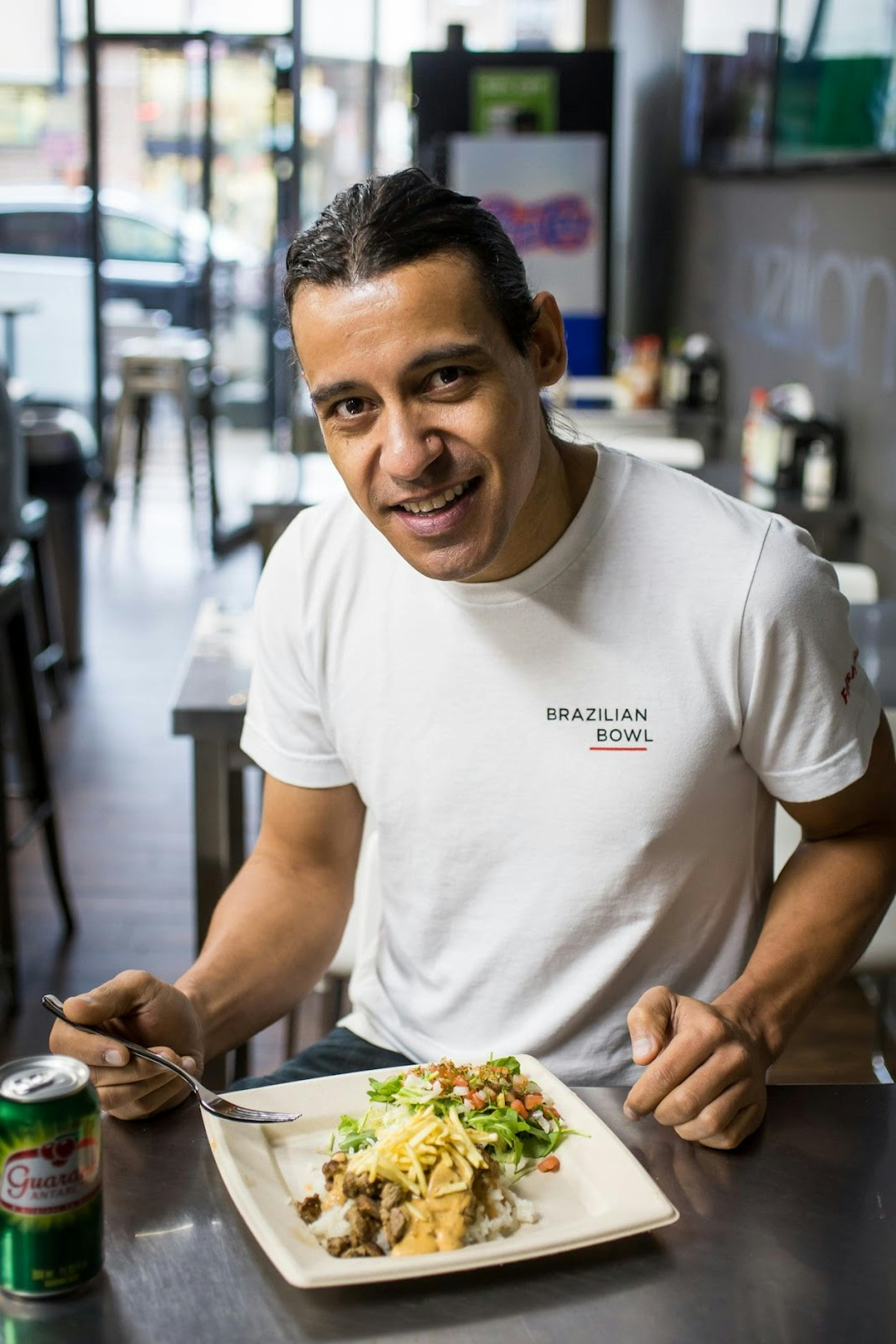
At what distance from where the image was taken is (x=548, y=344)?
134cm

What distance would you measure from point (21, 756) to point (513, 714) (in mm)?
2199

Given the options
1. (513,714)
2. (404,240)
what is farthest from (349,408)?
(513,714)

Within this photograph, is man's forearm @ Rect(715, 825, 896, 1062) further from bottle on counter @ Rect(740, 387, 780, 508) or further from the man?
bottle on counter @ Rect(740, 387, 780, 508)

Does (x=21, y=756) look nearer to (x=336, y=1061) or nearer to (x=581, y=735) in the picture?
(x=336, y=1061)

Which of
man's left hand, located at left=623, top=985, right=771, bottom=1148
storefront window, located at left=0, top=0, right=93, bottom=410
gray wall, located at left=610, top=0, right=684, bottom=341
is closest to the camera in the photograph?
man's left hand, located at left=623, top=985, right=771, bottom=1148

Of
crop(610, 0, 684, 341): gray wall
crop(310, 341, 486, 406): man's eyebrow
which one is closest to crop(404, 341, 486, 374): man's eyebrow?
crop(310, 341, 486, 406): man's eyebrow

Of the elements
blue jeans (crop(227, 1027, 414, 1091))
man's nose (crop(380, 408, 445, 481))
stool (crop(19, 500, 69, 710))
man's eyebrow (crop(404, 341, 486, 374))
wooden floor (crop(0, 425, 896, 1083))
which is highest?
man's eyebrow (crop(404, 341, 486, 374))

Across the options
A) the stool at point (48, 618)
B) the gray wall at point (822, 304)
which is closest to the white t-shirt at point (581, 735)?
the gray wall at point (822, 304)

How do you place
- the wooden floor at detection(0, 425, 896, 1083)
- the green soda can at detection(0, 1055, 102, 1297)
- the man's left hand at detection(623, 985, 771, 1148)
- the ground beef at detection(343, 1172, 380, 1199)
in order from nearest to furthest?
the green soda can at detection(0, 1055, 102, 1297) → the ground beef at detection(343, 1172, 380, 1199) → the man's left hand at detection(623, 985, 771, 1148) → the wooden floor at detection(0, 425, 896, 1083)

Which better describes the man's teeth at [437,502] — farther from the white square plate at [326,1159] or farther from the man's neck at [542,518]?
the white square plate at [326,1159]

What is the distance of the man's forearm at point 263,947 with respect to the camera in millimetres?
1321

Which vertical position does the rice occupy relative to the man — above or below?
below

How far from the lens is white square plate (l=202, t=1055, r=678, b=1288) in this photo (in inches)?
35.3

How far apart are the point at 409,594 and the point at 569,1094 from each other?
49 centimetres
